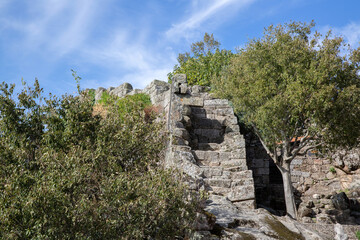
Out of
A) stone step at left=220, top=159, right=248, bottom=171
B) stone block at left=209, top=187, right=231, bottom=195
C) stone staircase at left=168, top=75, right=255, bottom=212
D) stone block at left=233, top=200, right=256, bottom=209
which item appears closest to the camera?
stone block at left=233, top=200, right=256, bottom=209

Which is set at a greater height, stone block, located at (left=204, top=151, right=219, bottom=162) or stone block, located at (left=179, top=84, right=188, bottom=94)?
stone block, located at (left=179, top=84, right=188, bottom=94)

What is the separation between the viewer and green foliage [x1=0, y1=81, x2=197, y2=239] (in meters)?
5.70

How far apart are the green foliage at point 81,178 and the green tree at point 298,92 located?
24.1ft

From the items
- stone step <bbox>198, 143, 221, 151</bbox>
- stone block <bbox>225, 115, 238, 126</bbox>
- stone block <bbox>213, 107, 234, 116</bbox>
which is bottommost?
stone step <bbox>198, 143, 221, 151</bbox>

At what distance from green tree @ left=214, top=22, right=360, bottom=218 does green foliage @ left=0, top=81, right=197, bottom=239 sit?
24.1 feet

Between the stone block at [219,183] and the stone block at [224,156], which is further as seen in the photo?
the stone block at [224,156]

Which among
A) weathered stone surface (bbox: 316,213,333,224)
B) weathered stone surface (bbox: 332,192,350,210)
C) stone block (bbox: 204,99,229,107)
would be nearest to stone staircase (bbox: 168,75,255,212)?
stone block (bbox: 204,99,229,107)

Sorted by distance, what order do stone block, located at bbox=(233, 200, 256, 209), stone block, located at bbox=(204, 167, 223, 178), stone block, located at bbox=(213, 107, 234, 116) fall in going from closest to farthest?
stone block, located at bbox=(233, 200, 256, 209) < stone block, located at bbox=(204, 167, 223, 178) < stone block, located at bbox=(213, 107, 234, 116)

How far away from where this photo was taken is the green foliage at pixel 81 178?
18.7ft

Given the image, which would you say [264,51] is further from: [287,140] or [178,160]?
[178,160]

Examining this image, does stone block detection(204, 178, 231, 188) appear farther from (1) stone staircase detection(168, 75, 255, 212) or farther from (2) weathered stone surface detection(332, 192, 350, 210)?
(2) weathered stone surface detection(332, 192, 350, 210)

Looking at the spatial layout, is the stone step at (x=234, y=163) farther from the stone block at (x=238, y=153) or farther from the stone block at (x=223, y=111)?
the stone block at (x=223, y=111)

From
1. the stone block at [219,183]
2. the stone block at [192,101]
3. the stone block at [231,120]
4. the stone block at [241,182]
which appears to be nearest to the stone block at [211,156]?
the stone block at [219,183]

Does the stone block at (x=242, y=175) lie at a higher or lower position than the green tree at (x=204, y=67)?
lower
